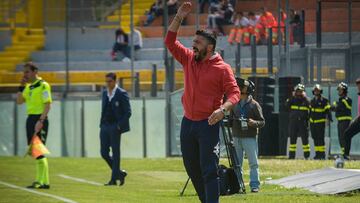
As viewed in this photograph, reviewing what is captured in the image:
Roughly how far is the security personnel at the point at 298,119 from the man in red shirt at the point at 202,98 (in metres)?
16.8

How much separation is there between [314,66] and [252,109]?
11591 mm

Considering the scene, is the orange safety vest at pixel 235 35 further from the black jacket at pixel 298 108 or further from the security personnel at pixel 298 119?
the black jacket at pixel 298 108

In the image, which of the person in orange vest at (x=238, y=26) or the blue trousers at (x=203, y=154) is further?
the person in orange vest at (x=238, y=26)

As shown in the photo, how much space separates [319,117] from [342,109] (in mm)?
660

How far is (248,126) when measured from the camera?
18.0 metres

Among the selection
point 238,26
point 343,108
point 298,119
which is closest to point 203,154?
point 343,108

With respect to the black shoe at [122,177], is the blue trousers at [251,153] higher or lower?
higher

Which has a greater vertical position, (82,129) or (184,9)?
(184,9)

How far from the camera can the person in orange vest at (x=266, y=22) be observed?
2984 centimetres

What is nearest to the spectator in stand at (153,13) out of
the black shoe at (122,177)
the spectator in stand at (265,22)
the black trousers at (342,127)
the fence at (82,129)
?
the fence at (82,129)

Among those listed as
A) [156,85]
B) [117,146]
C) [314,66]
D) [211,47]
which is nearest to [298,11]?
[314,66]

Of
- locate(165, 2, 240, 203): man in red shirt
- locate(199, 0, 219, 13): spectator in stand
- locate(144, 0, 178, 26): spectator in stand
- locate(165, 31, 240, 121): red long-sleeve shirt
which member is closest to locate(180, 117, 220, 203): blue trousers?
locate(165, 2, 240, 203): man in red shirt

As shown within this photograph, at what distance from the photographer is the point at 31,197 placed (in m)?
17.8

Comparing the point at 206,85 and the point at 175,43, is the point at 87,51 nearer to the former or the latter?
the point at 175,43
